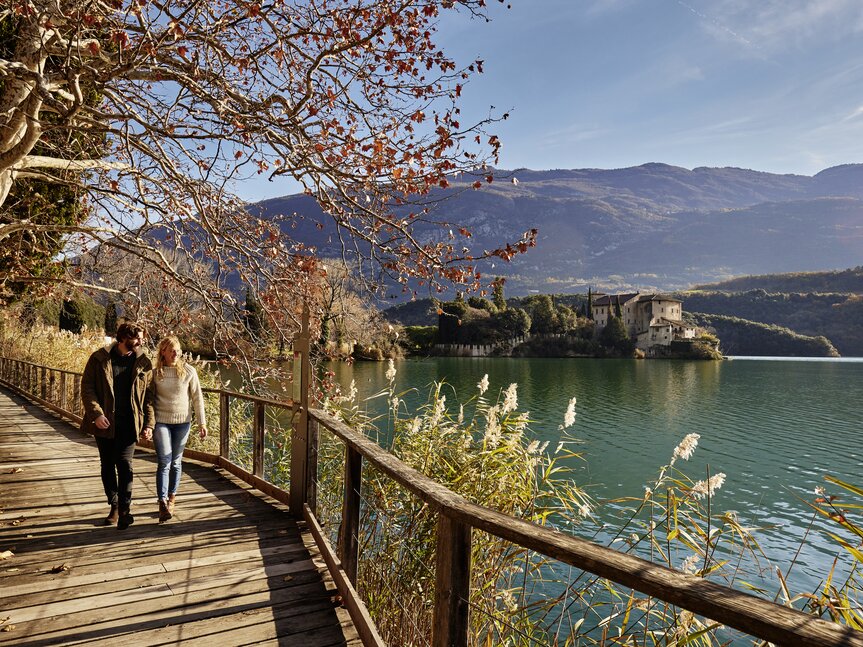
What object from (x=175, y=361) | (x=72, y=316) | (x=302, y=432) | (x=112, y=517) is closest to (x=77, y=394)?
(x=112, y=517)

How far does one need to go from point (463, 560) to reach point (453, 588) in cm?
11

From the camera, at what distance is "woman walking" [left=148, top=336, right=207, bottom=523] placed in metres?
5.29

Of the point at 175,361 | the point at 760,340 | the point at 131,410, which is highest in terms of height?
the point at 175,361

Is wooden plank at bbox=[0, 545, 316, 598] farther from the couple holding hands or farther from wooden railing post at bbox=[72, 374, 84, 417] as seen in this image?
wooden railing post at bbox=[72, 374, 84, 417]

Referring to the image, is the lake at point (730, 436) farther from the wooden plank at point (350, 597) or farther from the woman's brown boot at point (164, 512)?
the woman's brown boot at point (164, 512)

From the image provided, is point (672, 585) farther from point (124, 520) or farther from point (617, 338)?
point (617, 338)

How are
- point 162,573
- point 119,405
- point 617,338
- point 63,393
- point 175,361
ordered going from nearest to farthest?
1. point 162,573
2. point 119,405
3. point 175,361
4. point 63,393
5. point 617,338

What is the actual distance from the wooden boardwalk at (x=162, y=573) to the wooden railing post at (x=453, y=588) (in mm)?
1350

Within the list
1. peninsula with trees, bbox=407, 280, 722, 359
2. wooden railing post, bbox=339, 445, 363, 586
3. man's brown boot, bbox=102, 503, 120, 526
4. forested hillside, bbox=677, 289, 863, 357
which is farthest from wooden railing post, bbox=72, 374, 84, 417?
forested hillside, bbox=677, 289, 863, 357

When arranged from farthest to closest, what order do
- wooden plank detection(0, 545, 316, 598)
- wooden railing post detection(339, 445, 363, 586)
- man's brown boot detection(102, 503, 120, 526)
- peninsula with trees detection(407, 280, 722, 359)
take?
peninsula with trees detection(407, 280, 722, 359), man's brown boot detection(102, 503, 120, 526), wooden plank detection(0, 545, 316, 598), wooden railing post detection(339, 445, 363, 586)

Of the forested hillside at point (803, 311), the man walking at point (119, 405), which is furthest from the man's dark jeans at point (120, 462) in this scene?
the forested hillside at point (803, 311)

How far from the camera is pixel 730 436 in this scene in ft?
73.6

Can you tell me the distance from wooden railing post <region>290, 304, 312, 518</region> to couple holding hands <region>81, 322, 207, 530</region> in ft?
3.23

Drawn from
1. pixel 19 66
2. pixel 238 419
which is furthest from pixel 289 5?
pixel 238 419
